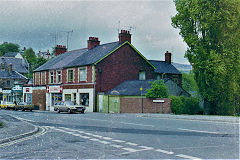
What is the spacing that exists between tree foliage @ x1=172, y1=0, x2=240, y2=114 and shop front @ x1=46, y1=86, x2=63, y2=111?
23.8 meters

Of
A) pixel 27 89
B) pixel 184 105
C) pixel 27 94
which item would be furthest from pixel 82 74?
pixel 27 94

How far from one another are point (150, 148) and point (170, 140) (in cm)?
223

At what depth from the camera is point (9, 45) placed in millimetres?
140625

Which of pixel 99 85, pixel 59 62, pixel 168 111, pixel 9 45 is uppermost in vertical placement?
pixel 9 45

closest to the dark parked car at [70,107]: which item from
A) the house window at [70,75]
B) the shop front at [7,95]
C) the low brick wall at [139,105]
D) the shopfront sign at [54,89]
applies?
the low brick wall at [139,105]

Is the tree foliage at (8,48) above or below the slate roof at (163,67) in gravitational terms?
above

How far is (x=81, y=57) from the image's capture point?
50.8 meters

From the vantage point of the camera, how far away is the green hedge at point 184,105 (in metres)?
35.4

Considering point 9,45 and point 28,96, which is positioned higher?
point 9,45

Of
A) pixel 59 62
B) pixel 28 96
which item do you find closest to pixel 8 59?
pixel 28 96

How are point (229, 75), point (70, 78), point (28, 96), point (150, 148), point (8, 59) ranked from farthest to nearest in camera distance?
point (8, 59)
point (28, 96)
point (70, 78)
point (229, 75)
point (150, 148)

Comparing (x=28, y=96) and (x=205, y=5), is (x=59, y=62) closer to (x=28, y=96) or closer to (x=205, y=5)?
(x=28, y=96)

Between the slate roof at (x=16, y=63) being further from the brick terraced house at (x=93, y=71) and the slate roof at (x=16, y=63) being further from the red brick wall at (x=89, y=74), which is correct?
the red brick wall at (x=89, y=74)

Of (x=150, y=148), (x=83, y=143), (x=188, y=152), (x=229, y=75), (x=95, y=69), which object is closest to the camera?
A: (x=188, y=152)
